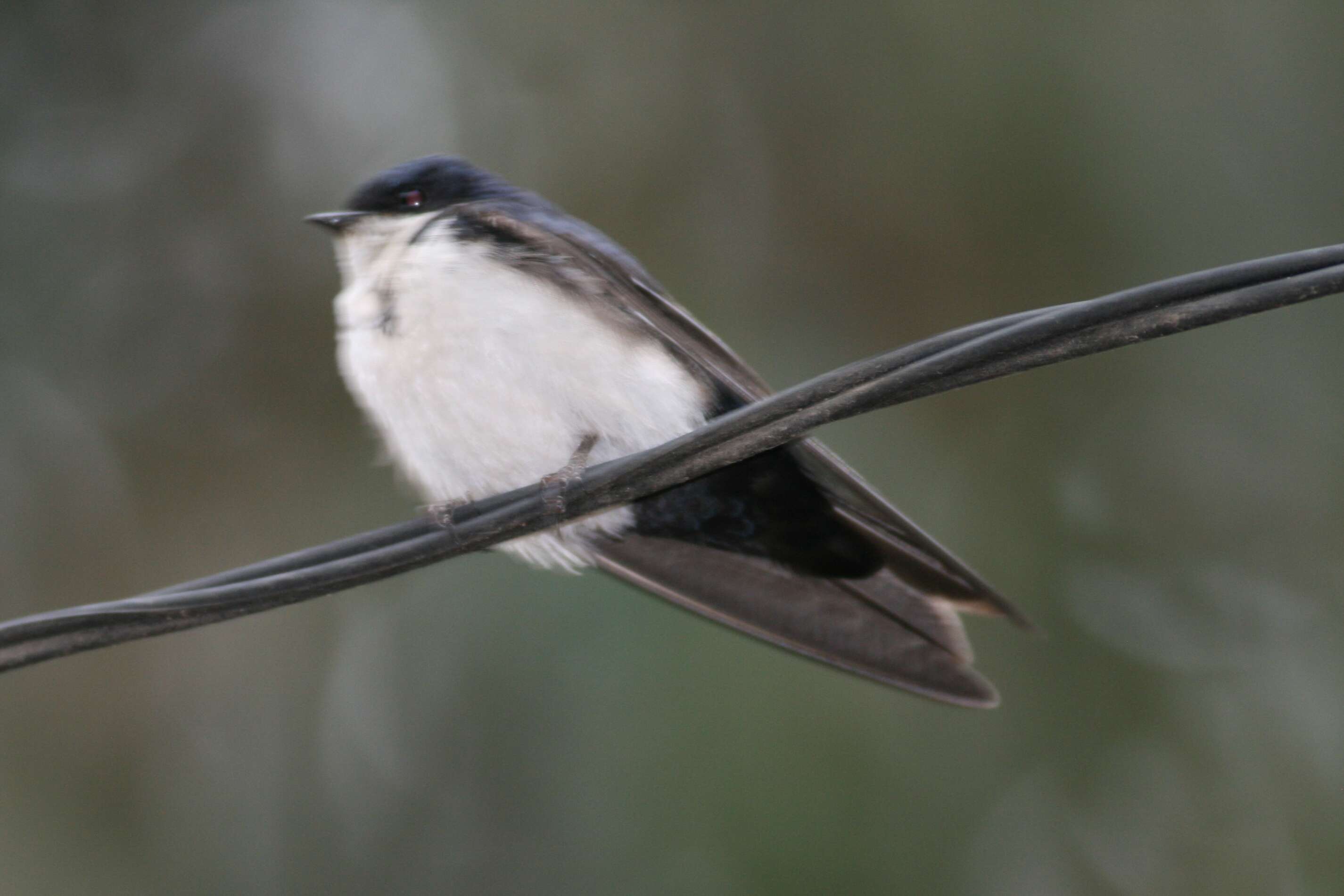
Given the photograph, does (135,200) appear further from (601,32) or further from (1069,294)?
(1069,294)

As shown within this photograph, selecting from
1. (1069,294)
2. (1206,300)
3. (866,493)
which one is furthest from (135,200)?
(1206,300)

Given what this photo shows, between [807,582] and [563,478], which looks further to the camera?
[807,582]

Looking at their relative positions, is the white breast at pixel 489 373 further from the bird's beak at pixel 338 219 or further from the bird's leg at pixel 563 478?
the bird's beak at pixel 338 219

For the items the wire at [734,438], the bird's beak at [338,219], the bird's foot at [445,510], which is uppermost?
the bird's beak at [338,219]

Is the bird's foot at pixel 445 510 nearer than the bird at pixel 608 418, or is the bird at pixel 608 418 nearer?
the bird's foot at pixel 445 510

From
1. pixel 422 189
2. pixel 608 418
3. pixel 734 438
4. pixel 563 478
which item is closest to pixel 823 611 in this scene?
pixel 608 418

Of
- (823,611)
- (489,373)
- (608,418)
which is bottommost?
(823,611)

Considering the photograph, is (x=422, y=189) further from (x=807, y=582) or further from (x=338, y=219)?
(x=807, y=582)

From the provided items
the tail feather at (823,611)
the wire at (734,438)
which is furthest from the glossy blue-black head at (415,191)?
the wire at (734,438)

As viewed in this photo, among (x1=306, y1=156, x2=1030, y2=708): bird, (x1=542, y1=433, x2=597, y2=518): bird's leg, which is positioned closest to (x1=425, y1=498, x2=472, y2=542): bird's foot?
(x1=306, y1=156, x2=1030, y2=708): bird
